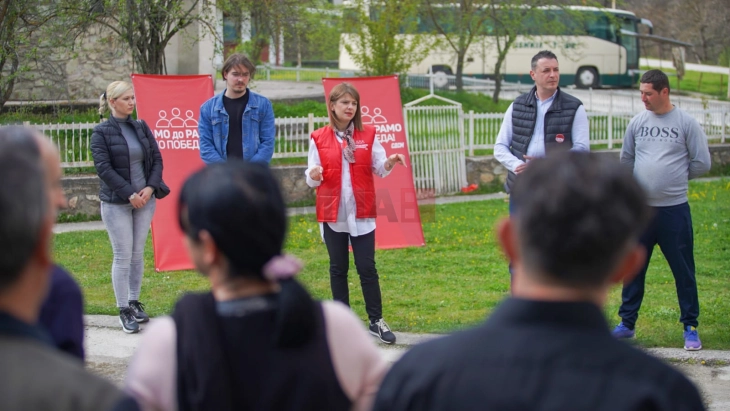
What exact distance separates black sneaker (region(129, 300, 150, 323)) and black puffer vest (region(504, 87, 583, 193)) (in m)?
3.01

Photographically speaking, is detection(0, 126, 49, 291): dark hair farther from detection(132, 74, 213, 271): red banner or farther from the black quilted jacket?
detection(132, 74, 213, 271): red banner

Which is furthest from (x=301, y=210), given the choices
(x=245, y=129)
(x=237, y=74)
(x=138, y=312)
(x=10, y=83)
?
(x=237, y=74)

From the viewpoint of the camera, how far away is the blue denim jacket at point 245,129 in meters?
6.92

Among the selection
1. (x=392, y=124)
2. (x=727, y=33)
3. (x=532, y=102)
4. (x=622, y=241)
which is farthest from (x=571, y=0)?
(x=622, y=241)

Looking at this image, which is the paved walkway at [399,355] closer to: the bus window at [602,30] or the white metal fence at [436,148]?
the white metal fence at [436,148]

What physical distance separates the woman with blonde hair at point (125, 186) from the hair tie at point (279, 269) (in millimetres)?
4705

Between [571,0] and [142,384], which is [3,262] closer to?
[142,384]

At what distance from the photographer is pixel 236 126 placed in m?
6.93

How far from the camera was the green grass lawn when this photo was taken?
6922 millimetres

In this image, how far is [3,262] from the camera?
170 centimetres

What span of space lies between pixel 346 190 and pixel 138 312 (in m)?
1.99

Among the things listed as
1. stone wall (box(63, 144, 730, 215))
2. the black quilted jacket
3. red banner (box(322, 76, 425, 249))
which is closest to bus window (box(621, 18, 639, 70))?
stone wall (box(63, 144, 730, 215))

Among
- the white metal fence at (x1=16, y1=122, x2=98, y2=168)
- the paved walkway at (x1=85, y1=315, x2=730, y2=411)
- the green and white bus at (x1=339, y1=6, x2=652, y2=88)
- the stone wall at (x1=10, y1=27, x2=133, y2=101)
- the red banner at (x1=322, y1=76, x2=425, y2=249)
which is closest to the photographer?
the paved walkway at (x1=85, y1=315, x2=730, y2=411)

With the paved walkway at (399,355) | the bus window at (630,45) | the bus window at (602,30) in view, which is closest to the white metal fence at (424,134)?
the paved walkway at (399,355)
